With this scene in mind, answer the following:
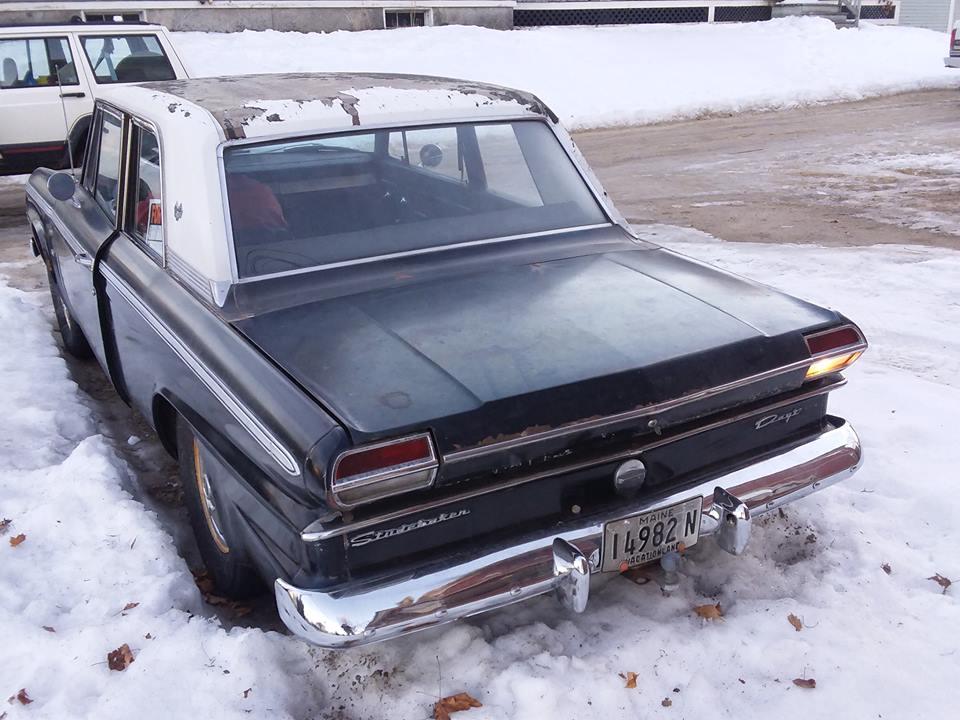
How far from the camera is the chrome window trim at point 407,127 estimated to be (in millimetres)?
3168

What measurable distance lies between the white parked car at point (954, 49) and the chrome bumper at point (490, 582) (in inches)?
690

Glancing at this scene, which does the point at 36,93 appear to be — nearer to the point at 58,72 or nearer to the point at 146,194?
the point at 58,72

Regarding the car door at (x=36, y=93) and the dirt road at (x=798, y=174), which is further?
→ the car door at (x=36, y=93)

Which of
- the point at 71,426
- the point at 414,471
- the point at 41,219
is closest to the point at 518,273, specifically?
the point at 414,471

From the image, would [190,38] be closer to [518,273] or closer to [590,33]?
[590,33]

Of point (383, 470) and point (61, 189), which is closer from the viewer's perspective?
point (383, 470)

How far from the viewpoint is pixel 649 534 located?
271 centimetres

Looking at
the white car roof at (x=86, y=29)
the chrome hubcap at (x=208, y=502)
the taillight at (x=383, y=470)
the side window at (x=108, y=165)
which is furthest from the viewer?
the white car roof at (x=86, y=29)

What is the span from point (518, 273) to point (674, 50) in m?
17.9

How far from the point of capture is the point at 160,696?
261 centimetres

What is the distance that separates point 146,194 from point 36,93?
662cm

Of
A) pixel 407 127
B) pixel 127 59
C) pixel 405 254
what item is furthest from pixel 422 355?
pixel 127 59

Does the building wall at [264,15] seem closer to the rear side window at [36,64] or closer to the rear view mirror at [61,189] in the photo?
the rear side window at [36,64]

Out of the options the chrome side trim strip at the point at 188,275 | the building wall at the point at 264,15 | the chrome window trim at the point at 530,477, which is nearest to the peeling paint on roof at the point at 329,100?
the chrome side trim strip at the point at 188,275
